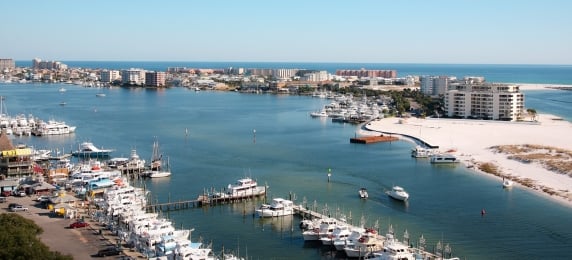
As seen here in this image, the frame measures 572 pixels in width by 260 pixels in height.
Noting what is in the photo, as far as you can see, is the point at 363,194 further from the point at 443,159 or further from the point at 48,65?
the point at 48,65

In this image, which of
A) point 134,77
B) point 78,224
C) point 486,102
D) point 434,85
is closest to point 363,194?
point 78,224

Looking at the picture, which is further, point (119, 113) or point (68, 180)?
point (119, 113)

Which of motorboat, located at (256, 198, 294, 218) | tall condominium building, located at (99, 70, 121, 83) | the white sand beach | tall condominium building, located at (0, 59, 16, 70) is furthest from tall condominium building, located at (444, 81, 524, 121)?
tall condominium building, located at (0, 59, 16, 70)

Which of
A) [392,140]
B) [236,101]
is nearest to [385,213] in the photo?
[392,140]

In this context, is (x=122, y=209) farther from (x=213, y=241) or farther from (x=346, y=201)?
(x=346, y=201)

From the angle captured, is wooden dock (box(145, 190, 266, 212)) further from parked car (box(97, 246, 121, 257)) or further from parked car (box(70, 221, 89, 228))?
parked car (box(97, 246, 121, 257))

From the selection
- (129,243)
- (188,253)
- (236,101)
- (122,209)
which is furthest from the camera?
(236,101)
